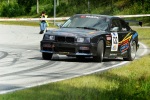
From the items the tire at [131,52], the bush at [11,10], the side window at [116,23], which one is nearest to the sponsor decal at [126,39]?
the tire at [131,52]

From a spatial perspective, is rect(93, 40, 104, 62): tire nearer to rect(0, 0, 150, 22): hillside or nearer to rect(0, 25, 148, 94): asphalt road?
rect(0, 25, 148, 94): asphalt road

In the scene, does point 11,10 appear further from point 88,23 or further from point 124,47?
point 88,23

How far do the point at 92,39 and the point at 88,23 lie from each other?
1.28m

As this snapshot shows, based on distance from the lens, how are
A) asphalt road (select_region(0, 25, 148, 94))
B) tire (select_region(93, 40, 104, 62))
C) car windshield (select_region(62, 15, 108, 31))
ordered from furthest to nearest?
A: car windshield (select_region(62, 15, 108, 31)) < tire (select_region(93, 40, 104, 62)) < asphalt road (select_region(0, 25, 148, 94))

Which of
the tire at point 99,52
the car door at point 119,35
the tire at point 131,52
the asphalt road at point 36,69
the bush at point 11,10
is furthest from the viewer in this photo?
the bush at point 11,10

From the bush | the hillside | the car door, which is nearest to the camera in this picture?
the car door

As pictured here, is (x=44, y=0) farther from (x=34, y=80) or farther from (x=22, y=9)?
(x=34, y=80)

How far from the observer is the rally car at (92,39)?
16.8 metres

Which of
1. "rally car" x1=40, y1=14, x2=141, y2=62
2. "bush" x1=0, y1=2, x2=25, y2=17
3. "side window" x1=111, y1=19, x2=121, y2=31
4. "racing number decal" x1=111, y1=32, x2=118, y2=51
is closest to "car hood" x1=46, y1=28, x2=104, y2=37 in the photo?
"rally car" x1=40, y1=14, x2=141, y2=62

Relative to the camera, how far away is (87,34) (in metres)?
17.0

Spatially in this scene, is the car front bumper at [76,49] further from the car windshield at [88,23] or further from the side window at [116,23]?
the side window at [116,23]

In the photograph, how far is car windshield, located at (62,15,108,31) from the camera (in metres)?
17.9

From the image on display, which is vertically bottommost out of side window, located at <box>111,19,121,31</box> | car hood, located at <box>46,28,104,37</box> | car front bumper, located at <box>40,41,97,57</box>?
car front bumper, located at <box>40,41,97,57</box>

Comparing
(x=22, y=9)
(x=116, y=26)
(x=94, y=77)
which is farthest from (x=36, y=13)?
(x=94, y=77)
